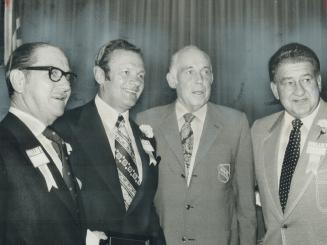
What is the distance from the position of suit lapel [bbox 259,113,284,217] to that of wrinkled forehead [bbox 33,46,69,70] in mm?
988

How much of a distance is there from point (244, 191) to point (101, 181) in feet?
2.13

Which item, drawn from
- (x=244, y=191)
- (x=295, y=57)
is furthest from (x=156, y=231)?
(x=295, y=57)

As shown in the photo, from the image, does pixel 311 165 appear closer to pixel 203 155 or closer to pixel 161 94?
pixel 203 155

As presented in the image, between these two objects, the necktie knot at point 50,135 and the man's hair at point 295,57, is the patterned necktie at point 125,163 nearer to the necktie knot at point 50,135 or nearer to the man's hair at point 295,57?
the necktie knot at point 50,135

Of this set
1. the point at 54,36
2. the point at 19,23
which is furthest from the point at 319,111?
the point at 19,23

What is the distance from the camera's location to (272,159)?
1888 millimetres

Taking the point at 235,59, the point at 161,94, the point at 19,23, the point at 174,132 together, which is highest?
the point at 19,23

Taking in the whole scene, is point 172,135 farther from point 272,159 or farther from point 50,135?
point 50,135

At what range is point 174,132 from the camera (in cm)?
196

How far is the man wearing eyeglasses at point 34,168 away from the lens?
4.52ft

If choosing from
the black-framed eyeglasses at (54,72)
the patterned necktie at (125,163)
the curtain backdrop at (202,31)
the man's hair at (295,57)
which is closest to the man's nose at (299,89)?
the man's hair at (295,57)

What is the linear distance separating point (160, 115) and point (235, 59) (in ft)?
2.15

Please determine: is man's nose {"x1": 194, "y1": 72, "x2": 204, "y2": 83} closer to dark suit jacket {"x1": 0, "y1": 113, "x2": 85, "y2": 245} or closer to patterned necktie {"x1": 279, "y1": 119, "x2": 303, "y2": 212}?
patterned necktie {"x1": 279, "y1": 119, "x2": 303, "y2": 212}

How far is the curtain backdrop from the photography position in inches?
90.0
